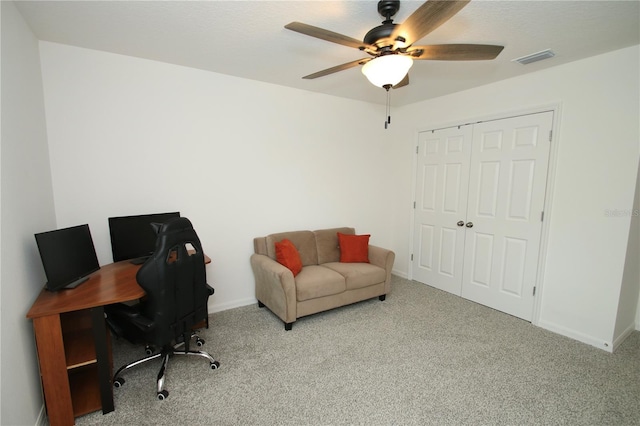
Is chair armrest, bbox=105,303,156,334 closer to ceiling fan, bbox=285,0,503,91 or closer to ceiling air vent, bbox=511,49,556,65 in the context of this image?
ceiling fan, bbox=285,0,503,91

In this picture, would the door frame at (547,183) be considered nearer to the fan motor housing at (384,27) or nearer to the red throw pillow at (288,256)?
the fan motor housing at (384,27)

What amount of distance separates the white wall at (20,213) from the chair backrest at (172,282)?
1.97ft

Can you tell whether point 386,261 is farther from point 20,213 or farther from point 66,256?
point 20,213

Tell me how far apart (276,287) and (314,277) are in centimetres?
43

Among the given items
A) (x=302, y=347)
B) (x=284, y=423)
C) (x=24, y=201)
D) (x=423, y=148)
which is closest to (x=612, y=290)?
(x=423, y=148)

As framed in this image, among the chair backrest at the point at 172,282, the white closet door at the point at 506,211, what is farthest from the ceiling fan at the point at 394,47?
the white closet door at the point at 506,211

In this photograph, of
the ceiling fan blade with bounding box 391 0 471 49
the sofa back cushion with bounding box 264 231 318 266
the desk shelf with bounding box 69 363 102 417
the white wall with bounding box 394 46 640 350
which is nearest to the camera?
the ceiling fan blade with bounding box 391 0 471 49

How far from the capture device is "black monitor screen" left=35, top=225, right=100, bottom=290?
71.1 inches

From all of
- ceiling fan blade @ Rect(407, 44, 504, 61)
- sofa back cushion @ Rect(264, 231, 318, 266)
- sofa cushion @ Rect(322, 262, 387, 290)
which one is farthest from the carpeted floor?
ceiling fan blade @ Rect(407, 44, 504, 61)

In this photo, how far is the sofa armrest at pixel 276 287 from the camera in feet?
9.36

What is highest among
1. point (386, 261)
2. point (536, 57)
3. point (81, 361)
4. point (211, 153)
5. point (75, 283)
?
point (536, 57)

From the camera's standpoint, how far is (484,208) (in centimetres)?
345

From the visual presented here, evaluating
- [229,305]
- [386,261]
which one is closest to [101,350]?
[229,305]

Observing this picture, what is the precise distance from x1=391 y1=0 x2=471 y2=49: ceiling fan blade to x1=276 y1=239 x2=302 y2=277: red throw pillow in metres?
2.20
